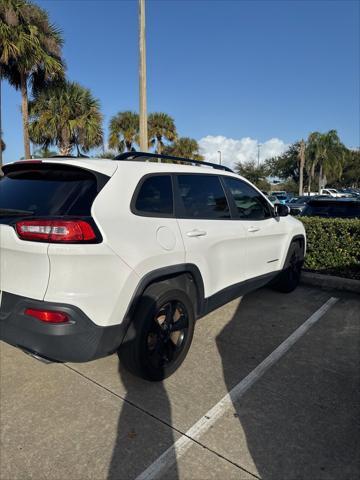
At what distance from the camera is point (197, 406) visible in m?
2.52

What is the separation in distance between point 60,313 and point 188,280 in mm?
1189

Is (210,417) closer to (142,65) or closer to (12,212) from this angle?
(12,212)

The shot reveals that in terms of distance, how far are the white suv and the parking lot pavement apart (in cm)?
34

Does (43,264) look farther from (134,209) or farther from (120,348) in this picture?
(120,348)

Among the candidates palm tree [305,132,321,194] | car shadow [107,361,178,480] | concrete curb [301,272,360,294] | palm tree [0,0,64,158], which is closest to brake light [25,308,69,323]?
car shadow [107,361,178,480]

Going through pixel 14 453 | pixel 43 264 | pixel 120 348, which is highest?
pixel 43 264

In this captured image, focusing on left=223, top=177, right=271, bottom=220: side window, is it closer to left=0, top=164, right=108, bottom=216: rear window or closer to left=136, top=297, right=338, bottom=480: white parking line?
left=136, top=297, right=338, bottom=480: white parking line

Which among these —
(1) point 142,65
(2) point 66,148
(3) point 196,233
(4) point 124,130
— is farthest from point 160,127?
(3) point 196,233

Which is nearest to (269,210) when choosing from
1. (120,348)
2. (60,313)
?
(120,348)

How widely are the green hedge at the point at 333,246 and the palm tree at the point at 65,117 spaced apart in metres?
12.5

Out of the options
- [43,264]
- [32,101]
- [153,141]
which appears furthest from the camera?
[153,141]

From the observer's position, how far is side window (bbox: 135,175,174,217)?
256cm

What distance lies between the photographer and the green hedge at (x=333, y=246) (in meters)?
5.50

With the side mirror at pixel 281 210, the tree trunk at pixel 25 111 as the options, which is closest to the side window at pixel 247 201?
the side mirror at pixel 281 210
